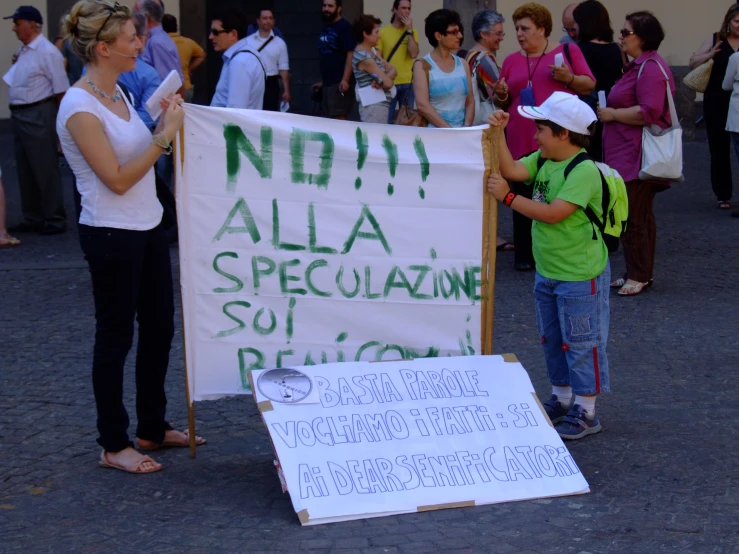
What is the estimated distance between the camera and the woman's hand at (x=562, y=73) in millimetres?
7121

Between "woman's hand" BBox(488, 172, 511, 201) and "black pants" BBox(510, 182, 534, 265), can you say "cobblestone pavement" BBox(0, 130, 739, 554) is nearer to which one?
"black pants" BBox(510, 182, 534, 265)

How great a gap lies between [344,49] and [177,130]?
8.42m

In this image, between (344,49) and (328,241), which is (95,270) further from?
(344,49)

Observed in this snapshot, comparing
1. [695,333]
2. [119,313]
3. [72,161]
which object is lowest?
[695,333]

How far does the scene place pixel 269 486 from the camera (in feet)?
13.7

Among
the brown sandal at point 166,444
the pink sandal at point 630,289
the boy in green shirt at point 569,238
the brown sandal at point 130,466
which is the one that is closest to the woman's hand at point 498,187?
the boy in green shirt at point 569,238

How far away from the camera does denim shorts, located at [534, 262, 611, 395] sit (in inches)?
177

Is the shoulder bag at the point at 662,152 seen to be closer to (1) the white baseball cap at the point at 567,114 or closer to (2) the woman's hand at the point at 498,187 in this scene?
(1) the white baseball cap at the point at 567,114

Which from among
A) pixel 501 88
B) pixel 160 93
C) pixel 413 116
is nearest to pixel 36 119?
pixel 413 116

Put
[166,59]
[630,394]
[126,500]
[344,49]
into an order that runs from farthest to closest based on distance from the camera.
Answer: [344,49]
[166,59]
[630,394]
[126,500]

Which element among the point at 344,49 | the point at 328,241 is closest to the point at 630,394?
the point at 328,241

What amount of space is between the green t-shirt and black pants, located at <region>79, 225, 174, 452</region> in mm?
1539

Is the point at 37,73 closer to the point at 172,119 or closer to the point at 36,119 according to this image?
the point at 36,119

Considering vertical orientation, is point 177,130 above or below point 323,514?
above
